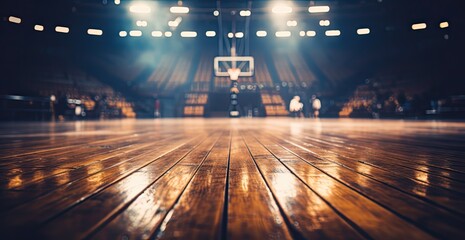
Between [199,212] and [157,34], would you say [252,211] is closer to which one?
[199,212]

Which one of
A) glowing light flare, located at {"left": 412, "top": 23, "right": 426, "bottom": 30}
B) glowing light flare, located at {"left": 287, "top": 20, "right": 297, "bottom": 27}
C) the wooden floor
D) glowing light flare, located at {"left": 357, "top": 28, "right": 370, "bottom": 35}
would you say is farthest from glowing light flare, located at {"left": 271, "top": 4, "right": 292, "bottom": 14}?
the wooden floor

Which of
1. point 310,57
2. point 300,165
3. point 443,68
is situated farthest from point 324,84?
point 300,165

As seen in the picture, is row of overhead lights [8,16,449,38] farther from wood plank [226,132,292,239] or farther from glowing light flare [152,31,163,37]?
wood plank [226,132,292,239]

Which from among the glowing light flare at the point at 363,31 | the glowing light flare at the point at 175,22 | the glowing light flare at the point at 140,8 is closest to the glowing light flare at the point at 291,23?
the glowing light flare at the point at 363,31

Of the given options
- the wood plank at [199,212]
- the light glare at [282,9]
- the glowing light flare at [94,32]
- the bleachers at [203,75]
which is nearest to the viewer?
the wood plank at [199,212]

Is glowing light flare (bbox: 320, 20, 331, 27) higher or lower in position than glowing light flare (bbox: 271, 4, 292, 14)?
lower

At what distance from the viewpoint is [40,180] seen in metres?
1.16

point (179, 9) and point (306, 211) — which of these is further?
point (179, 9)

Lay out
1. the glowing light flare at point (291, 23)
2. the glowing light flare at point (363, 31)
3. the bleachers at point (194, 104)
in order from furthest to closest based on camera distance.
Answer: the glowing light flare at point (291, 23) → the glowing light flare at point (363, 31) → the bleachers at point (194, 104)

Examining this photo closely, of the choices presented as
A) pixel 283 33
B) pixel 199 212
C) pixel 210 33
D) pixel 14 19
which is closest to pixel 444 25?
pixel 283 33

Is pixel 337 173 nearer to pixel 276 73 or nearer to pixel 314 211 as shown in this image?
pixel 314 211

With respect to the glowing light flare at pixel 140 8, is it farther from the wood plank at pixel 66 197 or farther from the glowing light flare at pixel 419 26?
the wood plank at pixel 66 197

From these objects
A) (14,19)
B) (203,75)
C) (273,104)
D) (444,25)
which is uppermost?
(14,19)

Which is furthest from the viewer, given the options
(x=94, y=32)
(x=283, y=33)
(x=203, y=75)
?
(x=203, y=75)
